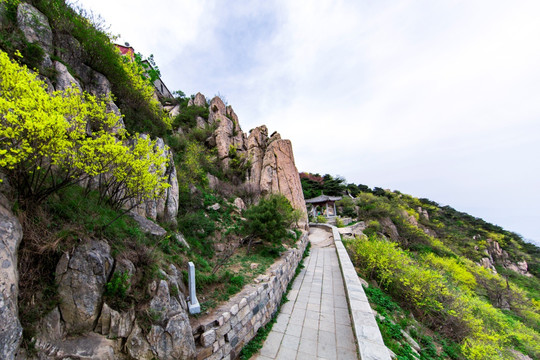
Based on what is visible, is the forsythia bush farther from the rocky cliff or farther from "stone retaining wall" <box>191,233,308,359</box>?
"stone retaining wall" <box>191,233,308,359</box>

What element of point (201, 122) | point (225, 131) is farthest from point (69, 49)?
point (201, 122)

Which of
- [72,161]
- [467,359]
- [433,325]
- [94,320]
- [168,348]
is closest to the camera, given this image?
[94,320]

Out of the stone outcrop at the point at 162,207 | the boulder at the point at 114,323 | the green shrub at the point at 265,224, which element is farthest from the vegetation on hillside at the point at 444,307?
the stone outcrop at the point at 162,207

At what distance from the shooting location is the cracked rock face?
2.43 m

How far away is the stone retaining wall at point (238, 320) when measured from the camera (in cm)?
317

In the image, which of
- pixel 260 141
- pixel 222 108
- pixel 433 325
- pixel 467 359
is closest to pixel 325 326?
pixel 467 359

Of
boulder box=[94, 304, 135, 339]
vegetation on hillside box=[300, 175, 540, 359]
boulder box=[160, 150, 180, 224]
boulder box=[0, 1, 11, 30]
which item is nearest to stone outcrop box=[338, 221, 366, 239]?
vegetation on hillside box=[300, 175, 540, 359]

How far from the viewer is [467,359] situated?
495 centimetres

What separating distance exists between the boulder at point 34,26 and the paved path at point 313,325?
9181 millimetres

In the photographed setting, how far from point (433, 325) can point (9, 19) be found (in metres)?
14.7

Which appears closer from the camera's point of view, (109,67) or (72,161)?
(72,161)

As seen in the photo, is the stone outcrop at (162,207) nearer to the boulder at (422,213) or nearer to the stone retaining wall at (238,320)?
the stone retaining wall at (238,320)

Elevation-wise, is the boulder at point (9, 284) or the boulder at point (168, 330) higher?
the boulder at point (9, 284)

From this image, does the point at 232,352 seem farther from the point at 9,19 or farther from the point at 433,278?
the point at 9,19
